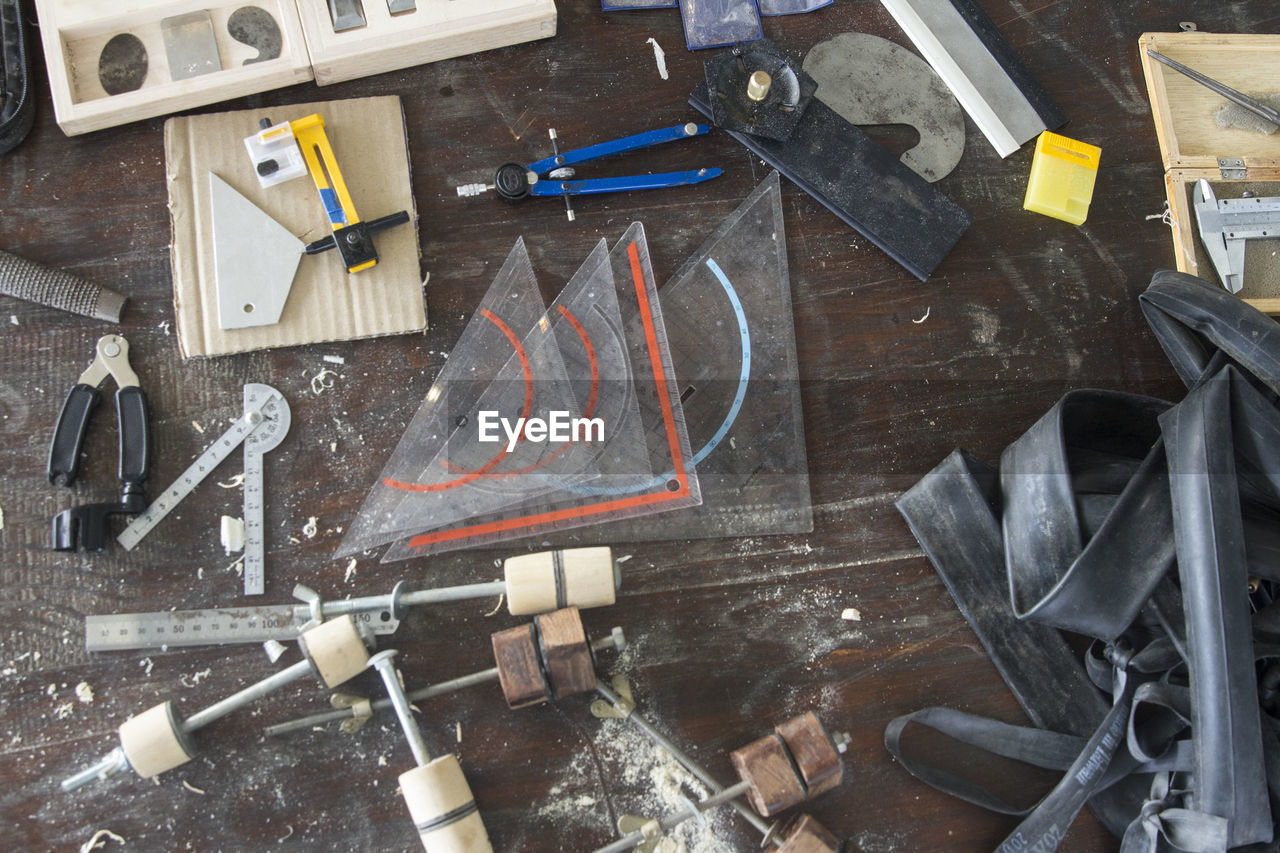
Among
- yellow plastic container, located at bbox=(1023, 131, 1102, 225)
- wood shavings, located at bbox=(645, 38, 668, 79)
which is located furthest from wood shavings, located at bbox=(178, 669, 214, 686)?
yellow plastic container, located at bbox=(1023, 131, 1102, 225)

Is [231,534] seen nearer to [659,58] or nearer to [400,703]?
[400,703]

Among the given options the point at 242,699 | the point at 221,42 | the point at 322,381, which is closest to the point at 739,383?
the point at 322,381

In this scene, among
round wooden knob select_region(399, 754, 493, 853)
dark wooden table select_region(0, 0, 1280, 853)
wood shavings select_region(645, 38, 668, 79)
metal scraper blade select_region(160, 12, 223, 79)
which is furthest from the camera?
wood shavings select_region(645, 38, 668, 79)

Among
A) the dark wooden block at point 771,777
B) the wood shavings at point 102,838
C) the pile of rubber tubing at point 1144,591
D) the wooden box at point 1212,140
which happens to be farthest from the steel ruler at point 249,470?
the wooden box at point 1212,140

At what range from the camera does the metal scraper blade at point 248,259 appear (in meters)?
1.34

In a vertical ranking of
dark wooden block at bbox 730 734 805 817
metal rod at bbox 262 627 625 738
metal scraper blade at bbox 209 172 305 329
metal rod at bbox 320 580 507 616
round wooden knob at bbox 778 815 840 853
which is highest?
metal scraper blade at bbox 209 172 305 329

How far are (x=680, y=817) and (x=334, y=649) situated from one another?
1.84ft

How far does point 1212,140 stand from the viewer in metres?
1.61

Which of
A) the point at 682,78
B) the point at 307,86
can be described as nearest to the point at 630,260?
the point at 682,78

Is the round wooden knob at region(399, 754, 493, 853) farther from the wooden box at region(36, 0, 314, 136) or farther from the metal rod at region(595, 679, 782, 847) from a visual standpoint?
the wooden box at region(36, 0, 314, 136)

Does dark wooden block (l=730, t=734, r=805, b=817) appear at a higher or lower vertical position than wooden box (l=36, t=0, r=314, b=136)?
lower

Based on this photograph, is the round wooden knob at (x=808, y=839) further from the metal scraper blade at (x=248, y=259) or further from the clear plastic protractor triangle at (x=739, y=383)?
the metal scraper blade at (x=248, y=259)

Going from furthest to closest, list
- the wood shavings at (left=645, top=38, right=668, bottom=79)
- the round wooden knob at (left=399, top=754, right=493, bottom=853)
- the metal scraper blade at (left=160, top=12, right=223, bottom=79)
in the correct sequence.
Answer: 1. the wood shavings at (left=645, top=38, right=668, bottom=79)
2. the metal scraper blade at (left=160, top=12, right=223, bottom=79)
3. the round wooden knob at (left=399, top=754, right=493, bottom=853)

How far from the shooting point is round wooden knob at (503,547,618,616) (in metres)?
1.25
